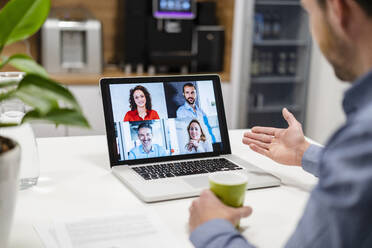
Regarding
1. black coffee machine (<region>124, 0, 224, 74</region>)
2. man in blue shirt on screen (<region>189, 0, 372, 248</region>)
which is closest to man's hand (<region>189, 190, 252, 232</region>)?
man in blue shirt on screen (<region>189, 0, 372, 248</region>)

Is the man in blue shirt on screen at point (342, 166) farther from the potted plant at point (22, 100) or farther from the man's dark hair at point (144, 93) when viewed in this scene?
the man's dark hair at point (144, 93)

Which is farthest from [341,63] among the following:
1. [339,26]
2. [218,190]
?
[218,190]

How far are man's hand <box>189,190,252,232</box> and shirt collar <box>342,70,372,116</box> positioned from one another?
0.35 meters

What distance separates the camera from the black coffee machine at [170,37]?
11.1 feet

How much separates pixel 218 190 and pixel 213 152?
468 millimetres

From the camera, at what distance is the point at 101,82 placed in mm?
1419

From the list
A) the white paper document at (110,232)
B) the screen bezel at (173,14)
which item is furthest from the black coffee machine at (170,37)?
the white paper document at (110,232)

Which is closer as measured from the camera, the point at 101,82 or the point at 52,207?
the point at 52,207

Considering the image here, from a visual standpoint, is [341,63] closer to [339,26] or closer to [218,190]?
[339,26]

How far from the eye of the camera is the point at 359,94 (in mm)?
762

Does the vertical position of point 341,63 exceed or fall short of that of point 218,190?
it exceeds it

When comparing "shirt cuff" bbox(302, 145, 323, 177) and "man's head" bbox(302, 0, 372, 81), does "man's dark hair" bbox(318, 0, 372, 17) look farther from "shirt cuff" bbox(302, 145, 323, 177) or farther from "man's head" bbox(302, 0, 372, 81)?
"shirt cuff" bbox(302, 145, 323, 177)

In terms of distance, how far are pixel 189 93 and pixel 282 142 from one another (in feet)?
1.03

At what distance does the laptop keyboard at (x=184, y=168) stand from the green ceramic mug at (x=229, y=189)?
1.00ft
